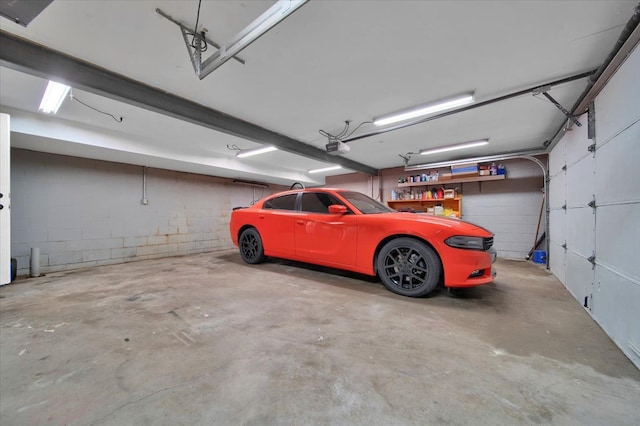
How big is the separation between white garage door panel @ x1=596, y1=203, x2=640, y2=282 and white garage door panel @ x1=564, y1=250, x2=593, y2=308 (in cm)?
34

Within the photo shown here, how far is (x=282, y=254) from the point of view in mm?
3699

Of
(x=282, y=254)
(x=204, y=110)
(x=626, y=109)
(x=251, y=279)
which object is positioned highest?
(x=204, y=110)

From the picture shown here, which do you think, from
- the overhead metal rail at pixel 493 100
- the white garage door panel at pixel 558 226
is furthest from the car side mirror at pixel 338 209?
the white garage door panel at pixel 558 226

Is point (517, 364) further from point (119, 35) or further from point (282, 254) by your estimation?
point (119, 35)

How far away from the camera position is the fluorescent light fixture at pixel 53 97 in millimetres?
2484

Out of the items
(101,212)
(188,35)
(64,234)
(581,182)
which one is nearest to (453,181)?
(581,182)

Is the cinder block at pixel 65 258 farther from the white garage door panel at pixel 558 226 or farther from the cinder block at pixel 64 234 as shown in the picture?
the white garage door panel at pixel 558 226

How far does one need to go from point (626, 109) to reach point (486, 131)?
252 centimetres

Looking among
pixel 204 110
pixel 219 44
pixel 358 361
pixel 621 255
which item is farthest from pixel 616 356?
pixel 204 110

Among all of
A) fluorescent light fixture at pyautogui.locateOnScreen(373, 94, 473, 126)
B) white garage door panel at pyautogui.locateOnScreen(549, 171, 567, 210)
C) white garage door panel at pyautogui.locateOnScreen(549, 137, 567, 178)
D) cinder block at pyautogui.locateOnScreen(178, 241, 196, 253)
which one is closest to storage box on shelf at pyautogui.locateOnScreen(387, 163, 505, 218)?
white garage door panel at pyautogui.locateOnScreen(549, 137, 567, 178)

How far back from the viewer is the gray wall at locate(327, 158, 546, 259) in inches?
204

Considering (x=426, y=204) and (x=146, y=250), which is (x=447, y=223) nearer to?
(x=426, y=204)

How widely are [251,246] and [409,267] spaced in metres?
2.82

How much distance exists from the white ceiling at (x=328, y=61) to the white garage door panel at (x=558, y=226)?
57.0 inches
